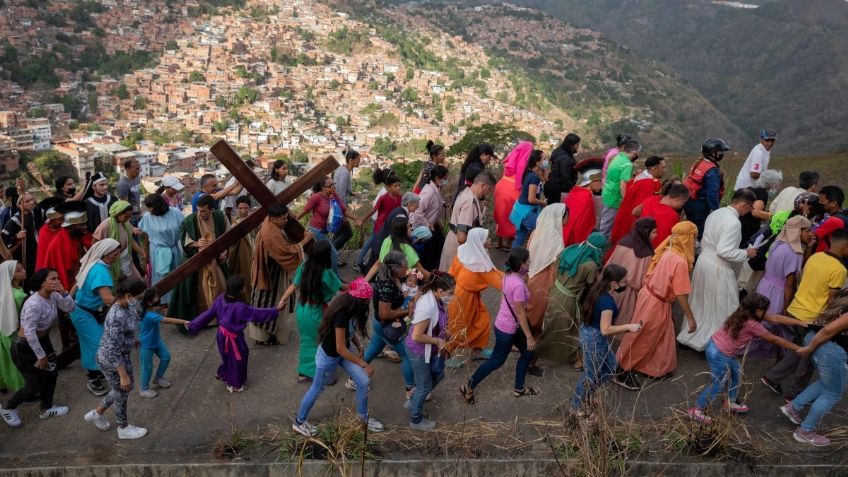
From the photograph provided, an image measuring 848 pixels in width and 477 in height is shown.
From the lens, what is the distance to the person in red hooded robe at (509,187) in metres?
6.20

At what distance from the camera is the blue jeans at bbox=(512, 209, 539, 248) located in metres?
5.88

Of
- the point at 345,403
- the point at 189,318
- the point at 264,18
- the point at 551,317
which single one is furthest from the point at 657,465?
the point at 264,18

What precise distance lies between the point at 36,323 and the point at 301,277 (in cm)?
166

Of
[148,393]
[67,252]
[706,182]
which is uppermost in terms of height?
[706,182]

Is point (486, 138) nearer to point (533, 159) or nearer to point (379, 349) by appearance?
point (533, 159)

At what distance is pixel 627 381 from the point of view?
4.37 m

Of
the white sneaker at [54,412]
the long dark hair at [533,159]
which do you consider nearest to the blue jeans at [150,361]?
the white sneaker at [54,412]

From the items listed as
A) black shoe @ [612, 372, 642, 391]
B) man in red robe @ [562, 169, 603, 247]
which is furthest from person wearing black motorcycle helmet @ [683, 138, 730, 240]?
black shoe @ [612, 372, 642, 391]

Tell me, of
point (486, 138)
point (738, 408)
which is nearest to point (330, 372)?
point (738, 408)

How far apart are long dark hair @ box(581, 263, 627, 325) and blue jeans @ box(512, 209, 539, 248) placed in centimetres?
210

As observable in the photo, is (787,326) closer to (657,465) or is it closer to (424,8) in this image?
(657,465)

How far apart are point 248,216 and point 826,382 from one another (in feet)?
13.7

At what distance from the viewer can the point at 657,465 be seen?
3.63m

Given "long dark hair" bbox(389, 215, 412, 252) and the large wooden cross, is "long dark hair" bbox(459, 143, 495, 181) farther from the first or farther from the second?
"long dark hair" bbox(389, 215, 412, 252)
